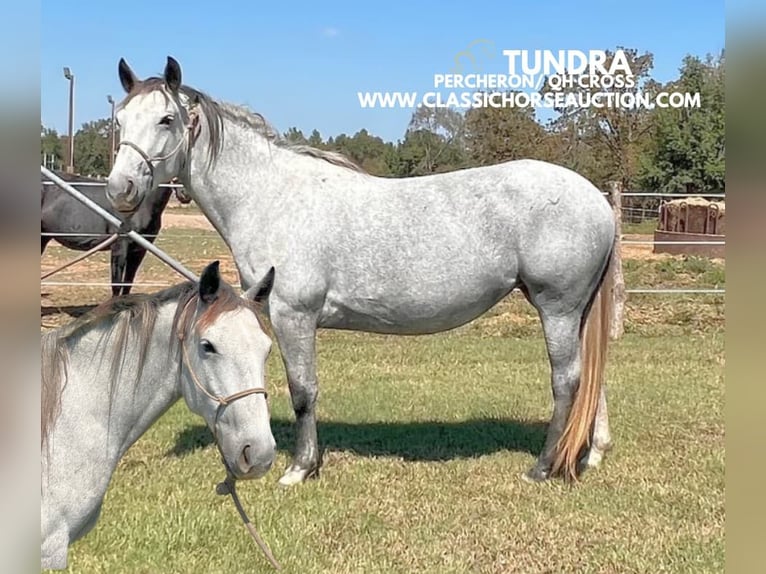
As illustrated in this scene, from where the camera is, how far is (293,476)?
3736 millimetres

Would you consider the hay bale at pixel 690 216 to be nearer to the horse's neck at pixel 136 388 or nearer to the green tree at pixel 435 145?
the green tree at pixel 435 145

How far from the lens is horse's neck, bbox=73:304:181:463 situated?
2.04 metres

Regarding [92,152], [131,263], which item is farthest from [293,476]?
[92,152]

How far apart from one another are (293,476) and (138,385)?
71.9 inches

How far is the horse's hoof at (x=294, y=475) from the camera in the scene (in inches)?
146

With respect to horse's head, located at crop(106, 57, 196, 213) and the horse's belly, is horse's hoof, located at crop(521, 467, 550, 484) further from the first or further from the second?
horse's head, located at crop(106, 57, 196, 213)

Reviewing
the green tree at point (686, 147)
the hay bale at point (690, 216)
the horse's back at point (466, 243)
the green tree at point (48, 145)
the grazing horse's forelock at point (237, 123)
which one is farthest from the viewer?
the green tree at point (686, 147)

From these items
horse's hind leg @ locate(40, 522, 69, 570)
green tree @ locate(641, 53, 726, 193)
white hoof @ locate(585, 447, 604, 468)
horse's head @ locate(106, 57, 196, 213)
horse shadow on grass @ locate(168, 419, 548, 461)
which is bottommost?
horse shadow on grass @ locate(168, 419, 548, 461)

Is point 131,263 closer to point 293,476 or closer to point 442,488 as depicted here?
point 293,476

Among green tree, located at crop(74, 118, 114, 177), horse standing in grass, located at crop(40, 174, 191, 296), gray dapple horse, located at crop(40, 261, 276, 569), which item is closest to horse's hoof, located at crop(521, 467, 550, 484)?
gray dapple horse, located at crop(40, 261, 276, 569)

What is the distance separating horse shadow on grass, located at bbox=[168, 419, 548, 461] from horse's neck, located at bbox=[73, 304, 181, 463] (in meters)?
2.27

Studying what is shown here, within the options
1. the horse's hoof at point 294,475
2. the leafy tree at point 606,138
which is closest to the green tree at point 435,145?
the leafy tree at point 606,138

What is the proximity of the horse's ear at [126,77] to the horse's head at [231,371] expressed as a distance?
154 cm
